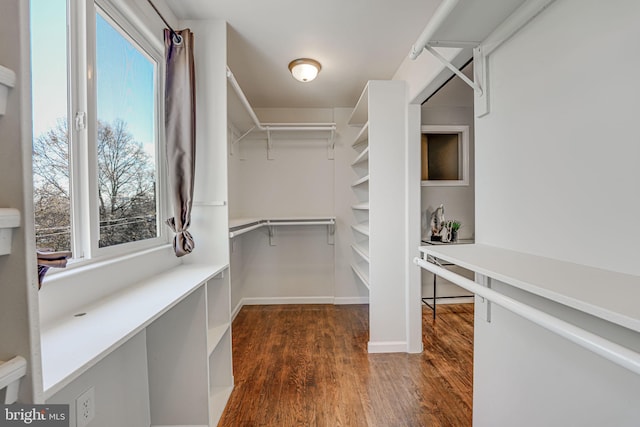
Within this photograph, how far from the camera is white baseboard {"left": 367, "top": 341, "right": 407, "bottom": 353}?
2.30 metres

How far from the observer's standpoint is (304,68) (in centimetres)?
227

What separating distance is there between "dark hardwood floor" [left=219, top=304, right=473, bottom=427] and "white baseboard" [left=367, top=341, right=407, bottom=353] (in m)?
0.05

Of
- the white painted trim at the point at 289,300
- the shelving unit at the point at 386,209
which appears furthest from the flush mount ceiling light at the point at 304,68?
the white painted trim at the point at 289,300

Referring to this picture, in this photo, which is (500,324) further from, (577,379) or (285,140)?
(285,140)

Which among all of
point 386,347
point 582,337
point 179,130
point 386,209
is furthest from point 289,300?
point 582,337

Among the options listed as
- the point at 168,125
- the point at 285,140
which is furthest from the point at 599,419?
the point at 285,140

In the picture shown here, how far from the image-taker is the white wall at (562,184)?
28.5 inches

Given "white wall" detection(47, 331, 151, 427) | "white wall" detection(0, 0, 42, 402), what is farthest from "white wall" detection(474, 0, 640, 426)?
"white wall" detection(47, 331, 151, 427)

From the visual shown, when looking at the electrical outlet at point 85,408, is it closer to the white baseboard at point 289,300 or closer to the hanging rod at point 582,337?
the hanging rod at point 582,337

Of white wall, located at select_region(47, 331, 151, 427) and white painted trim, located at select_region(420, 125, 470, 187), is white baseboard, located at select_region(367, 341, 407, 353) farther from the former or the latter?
white painted trim, located at select_region(420, 125, 470, 187)

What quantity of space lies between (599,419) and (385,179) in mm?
1743

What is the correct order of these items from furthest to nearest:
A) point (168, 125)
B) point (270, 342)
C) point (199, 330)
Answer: point (270, 342) < point (168, 125) < point (199, 330)

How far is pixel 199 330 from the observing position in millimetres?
1438

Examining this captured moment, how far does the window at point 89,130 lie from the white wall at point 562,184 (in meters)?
1.69
